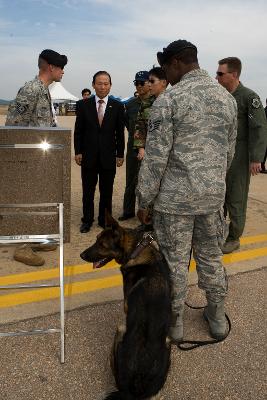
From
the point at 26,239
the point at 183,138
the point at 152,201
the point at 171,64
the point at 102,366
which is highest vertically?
the point at 171,64

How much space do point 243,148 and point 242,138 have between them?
0.11 metres

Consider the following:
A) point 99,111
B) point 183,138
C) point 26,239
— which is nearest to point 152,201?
point 183,138

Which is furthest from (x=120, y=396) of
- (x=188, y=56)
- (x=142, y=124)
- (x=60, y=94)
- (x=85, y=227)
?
(x=60, y=94)

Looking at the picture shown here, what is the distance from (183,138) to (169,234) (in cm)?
67

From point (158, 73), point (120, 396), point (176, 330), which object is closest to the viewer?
point (120, 396)

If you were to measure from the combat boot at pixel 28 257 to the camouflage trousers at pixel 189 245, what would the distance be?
5.79 ft

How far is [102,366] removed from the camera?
8.27 feet

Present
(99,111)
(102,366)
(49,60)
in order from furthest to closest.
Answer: (99,111), (49,60), (102,366)

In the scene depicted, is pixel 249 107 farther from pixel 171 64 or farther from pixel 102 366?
pixel 102 366

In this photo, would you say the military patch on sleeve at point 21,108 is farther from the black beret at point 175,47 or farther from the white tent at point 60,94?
the white tent at point 60,94

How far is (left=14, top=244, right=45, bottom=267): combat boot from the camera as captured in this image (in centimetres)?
391

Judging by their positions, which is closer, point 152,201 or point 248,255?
point 152,201

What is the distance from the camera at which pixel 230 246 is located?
4.49 meters

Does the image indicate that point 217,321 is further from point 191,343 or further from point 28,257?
point 28,257
